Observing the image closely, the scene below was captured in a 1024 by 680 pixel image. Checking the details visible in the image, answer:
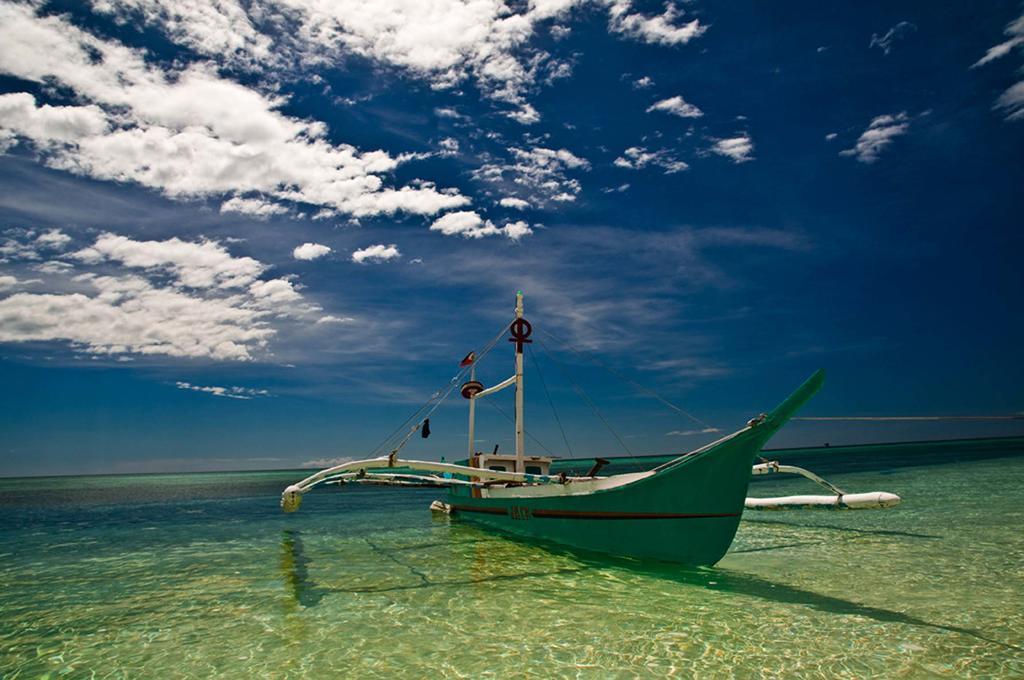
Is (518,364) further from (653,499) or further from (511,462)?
(653,499)

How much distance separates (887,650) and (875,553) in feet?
30.5

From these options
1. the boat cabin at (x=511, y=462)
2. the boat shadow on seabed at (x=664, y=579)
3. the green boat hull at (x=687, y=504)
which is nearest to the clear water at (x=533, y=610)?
the boat shadow on seabed at (x=664, y=579)

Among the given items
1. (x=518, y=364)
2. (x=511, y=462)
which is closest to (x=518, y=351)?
(x=518, y=364)

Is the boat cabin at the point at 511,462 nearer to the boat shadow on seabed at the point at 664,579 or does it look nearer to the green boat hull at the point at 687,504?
the boat shadow on seabed at the point at 664,579

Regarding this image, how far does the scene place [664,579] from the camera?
12922 mm

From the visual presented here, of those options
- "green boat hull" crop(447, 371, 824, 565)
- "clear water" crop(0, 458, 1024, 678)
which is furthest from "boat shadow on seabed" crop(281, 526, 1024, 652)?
"green boat hull" crop(447, 371, 824, 565)

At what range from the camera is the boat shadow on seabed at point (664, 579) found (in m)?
10.1

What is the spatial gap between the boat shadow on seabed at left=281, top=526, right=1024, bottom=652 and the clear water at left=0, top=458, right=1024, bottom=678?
0.07m

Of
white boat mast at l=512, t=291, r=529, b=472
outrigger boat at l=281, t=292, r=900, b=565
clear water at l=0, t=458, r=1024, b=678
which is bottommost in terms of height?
clear water at l=0, t=458, r=1024, b=678

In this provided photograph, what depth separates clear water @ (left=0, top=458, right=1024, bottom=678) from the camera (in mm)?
8352

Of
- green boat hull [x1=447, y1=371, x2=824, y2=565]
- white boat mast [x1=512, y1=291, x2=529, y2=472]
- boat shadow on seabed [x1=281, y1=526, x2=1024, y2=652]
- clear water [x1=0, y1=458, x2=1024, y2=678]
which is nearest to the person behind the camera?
clear water [x1=0, y1=458, x2=1024, y2=678]

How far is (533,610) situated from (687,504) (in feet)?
16.3

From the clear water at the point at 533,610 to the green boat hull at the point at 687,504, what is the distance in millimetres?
603

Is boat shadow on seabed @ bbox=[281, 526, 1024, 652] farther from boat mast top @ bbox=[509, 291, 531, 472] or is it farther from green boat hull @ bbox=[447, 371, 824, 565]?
boat mast top @ bbox=[509, 291, 531, 472]
